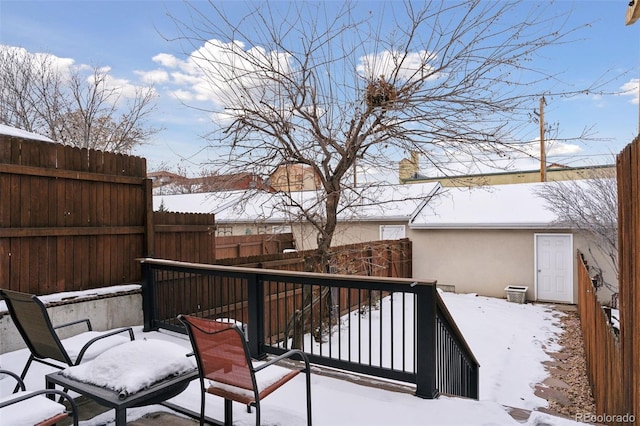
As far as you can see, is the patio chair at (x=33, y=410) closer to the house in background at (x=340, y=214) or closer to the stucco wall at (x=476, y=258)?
the house in background at (x=340, y=214)

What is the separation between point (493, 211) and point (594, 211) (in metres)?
2.97

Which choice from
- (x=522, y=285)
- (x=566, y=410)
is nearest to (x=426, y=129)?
(x=566, y=410)

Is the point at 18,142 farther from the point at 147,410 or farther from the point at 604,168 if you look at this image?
the point at 604,168

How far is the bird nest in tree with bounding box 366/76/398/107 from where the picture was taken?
466 centimetres

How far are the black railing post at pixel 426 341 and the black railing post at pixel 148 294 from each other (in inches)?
142

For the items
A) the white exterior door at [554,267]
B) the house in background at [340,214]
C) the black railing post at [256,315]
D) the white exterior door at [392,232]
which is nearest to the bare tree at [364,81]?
the house in background at [340,214]

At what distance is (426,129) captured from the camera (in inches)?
187

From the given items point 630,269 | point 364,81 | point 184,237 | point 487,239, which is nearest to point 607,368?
point 630,269

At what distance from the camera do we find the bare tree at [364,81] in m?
4.50

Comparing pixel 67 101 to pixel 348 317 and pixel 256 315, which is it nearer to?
pixel 256 315

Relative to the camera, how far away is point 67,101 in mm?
12570

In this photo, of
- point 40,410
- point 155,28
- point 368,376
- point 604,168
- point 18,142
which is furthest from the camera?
point 604,168

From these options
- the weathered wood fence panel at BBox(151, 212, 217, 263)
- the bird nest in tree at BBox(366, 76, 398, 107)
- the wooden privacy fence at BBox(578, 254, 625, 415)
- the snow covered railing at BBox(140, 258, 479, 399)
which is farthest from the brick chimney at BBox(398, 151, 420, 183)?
the weathered wood fence panel at BBox(151, 212, 217, 263)

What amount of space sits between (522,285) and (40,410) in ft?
38.4
